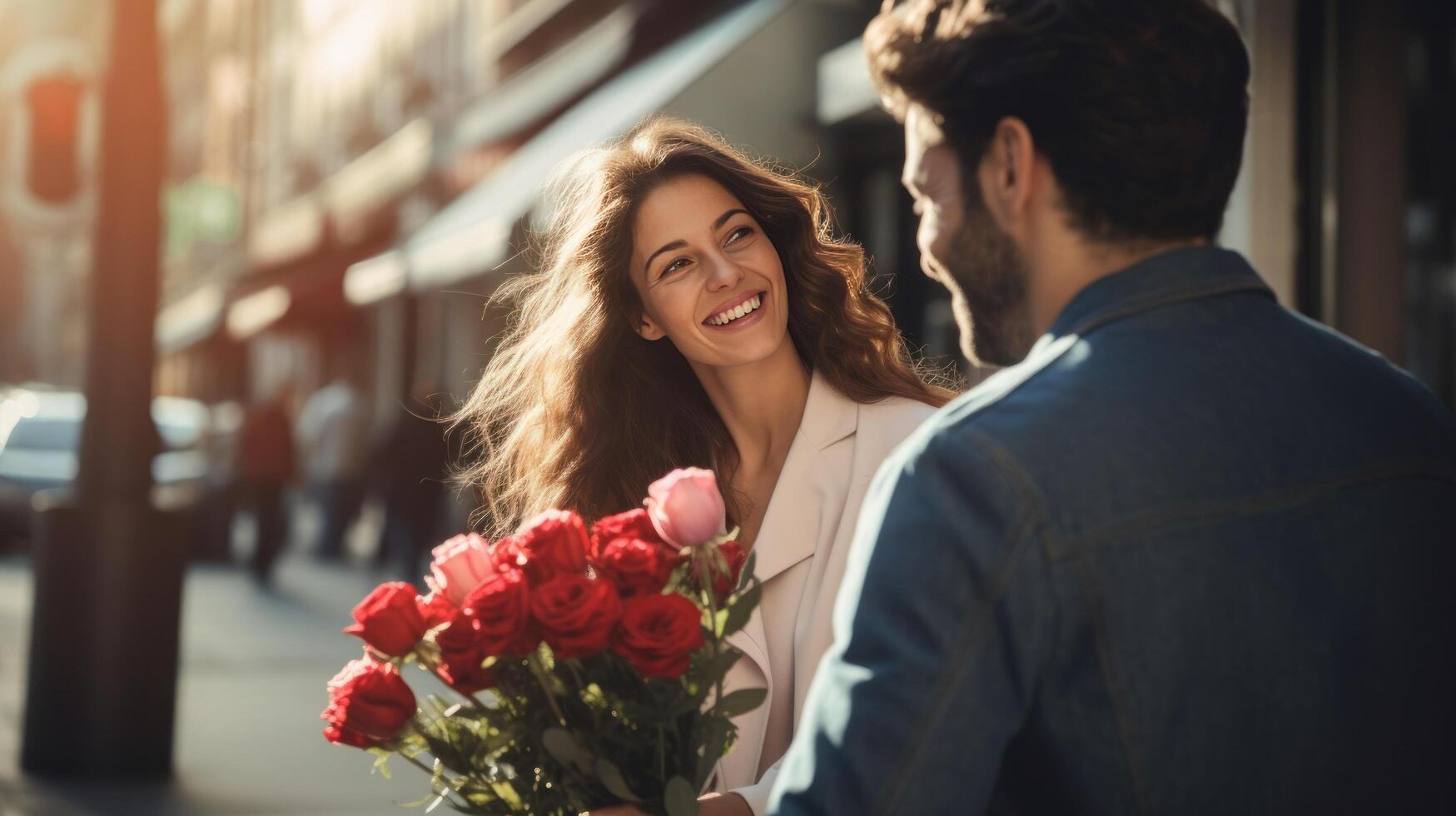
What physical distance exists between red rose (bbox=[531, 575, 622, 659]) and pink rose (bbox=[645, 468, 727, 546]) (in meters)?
0.11

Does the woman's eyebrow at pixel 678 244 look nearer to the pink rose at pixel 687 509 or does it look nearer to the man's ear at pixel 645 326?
the man's ear at pixel 645 326

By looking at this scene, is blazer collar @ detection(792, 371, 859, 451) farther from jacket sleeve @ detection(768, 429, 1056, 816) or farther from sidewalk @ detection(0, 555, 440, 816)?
sidewalk @ detection(0, 555, 440, 816)

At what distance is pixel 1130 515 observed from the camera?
4.19 ft

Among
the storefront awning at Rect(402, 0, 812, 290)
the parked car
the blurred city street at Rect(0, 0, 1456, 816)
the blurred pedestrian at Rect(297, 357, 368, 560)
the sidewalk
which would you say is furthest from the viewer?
the parked car

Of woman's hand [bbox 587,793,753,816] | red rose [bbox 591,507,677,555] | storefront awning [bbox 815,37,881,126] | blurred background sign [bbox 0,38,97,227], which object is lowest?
woman's hand [bbox 587,793,753,816]

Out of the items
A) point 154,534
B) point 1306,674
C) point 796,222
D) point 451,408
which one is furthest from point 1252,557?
point 451,408

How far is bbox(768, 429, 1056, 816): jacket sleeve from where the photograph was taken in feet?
4.07

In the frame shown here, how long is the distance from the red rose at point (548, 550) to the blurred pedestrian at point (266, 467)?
13052 mm

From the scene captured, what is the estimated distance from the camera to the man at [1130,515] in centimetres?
125

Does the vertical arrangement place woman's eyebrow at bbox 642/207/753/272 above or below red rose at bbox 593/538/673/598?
above

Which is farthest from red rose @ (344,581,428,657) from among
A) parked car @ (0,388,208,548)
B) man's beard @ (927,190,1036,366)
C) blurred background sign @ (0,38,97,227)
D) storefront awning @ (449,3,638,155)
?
parked car @ (0,388,208,548)

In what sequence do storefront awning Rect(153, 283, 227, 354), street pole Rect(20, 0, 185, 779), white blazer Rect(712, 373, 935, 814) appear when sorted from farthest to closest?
storefront awning Rect(153, 283, 227, 354), street pole Rect(20, 0, 185, 779), white blazer Rect(712, 373, 935, 814)

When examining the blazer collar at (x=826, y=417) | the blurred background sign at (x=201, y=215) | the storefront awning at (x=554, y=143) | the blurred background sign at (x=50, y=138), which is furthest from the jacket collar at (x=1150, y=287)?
the blurred background sign at (x=201, y=215)

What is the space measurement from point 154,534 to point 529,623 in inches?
201
